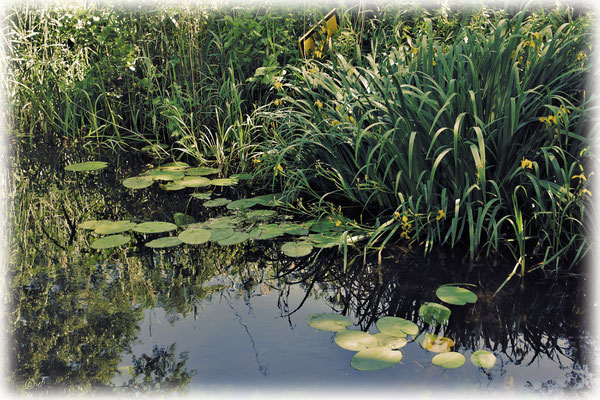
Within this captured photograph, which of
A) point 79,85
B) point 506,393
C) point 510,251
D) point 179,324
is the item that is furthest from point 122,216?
point 506,393

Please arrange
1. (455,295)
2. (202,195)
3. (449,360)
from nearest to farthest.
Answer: (449,360), (455,295), (202,195)

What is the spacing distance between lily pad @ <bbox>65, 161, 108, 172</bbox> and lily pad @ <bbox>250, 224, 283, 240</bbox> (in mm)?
1602

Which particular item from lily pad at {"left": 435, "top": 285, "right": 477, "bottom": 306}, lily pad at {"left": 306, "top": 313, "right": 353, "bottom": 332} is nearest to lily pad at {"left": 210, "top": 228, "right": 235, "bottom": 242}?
lily pad at {"left": 306, "top": 313, "right": 353, "bottom": 332}

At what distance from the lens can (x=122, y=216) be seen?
3.44m

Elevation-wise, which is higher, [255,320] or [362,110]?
[362,110]

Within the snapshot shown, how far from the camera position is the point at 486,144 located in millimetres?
2998

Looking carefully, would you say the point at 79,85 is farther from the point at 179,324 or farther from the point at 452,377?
the point at 452,377

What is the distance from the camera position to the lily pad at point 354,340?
85.7 inches

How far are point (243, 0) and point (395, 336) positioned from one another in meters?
3.36

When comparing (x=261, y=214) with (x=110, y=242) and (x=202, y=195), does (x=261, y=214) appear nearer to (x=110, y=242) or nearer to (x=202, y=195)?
(x=202, y=195)

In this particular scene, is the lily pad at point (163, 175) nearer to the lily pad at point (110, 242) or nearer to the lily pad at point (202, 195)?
the lily pad at point (202, 195)

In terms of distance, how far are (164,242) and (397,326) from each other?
51.8 inches

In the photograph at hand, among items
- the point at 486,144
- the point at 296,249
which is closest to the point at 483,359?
the point at 296,249

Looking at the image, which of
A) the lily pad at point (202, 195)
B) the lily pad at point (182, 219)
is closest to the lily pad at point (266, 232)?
the lily pad at point (182, 219)
